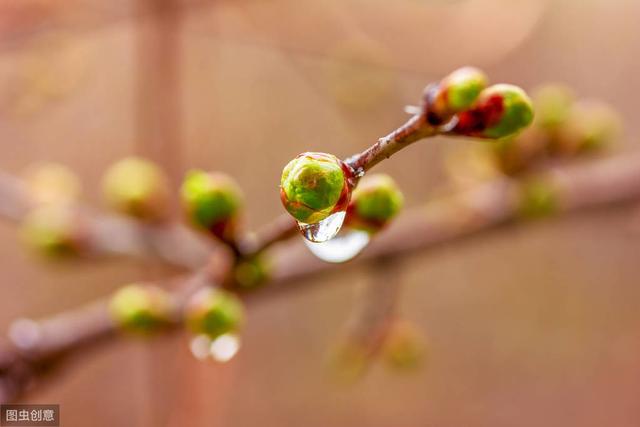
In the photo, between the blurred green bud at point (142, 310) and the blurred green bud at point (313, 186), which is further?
the blurred green bud at point (142, 310)

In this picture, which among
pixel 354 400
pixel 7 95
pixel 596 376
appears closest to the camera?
pixel 7 95

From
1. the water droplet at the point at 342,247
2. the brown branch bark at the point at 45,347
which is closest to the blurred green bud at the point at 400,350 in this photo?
the brown branch bark at the point at 45,347

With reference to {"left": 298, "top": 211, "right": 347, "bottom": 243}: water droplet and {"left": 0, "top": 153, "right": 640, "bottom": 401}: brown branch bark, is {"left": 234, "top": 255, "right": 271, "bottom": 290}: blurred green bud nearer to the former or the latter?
{"left": 0, "top": 153, "right": 640, "bottom": 401}: brown branch bark

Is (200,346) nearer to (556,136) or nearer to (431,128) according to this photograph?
(431,128)

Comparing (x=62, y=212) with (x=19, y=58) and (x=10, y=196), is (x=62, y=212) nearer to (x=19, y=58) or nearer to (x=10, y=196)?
(x=10, y=196)

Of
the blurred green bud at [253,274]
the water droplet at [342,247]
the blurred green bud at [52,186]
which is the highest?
the blurred green bud at [52,186]

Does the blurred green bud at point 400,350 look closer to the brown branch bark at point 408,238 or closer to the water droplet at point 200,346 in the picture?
the brown branch bark at point 408,238

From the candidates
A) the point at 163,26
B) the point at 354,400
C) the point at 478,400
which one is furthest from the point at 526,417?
the point at 163,26
